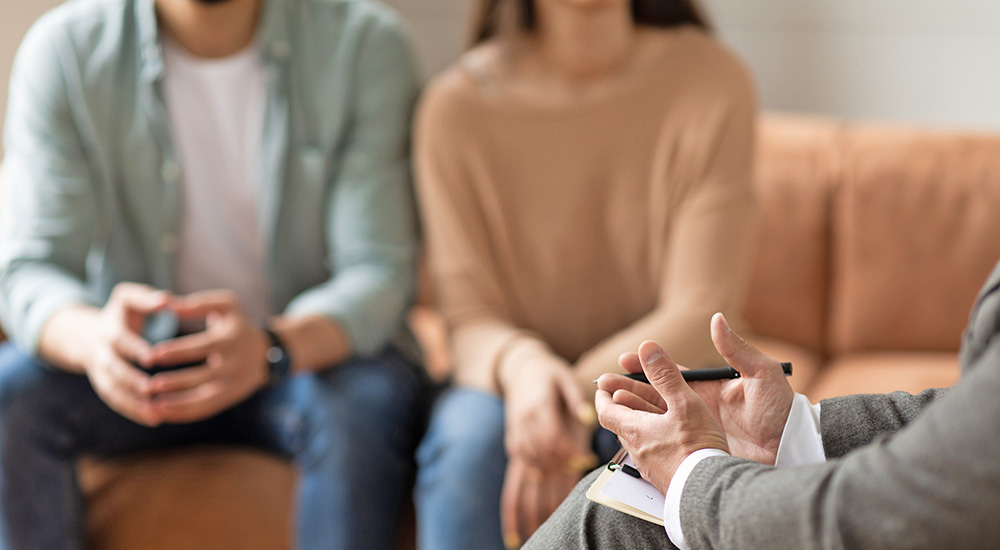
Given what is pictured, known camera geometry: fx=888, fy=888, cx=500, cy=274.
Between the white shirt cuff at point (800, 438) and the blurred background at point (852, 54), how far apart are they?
2.50 feet

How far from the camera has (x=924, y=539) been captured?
350mm

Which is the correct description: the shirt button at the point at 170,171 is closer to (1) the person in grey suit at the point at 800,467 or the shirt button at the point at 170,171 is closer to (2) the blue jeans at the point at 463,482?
(2) the blue jeans at the point at 463,482

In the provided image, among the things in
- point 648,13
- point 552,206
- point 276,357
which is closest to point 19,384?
point 276,357

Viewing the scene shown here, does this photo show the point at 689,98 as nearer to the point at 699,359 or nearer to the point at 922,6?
the point at 922,6

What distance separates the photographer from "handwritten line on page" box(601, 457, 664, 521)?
0.46 m

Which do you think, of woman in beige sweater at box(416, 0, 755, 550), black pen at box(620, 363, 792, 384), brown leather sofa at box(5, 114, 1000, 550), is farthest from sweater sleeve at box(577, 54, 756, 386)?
black pen at box(620, 363, 792, 384)

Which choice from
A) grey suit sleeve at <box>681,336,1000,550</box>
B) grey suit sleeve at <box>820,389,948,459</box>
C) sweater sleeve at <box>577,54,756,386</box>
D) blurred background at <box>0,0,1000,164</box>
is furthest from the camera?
blurred background at <box>0,0,1000,164</box>

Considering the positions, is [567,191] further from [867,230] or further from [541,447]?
[867,230]

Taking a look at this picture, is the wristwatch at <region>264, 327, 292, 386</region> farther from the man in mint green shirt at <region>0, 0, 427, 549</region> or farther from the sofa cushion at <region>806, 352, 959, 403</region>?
the sofa cushion at <region>806, 352, 959, 403</region>

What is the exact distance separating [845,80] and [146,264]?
1245 mm

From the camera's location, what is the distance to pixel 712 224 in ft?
3.05

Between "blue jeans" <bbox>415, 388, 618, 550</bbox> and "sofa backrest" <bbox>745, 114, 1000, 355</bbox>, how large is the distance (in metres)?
0.52

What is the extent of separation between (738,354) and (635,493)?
0.30 ft

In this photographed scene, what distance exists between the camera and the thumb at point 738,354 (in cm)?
46
